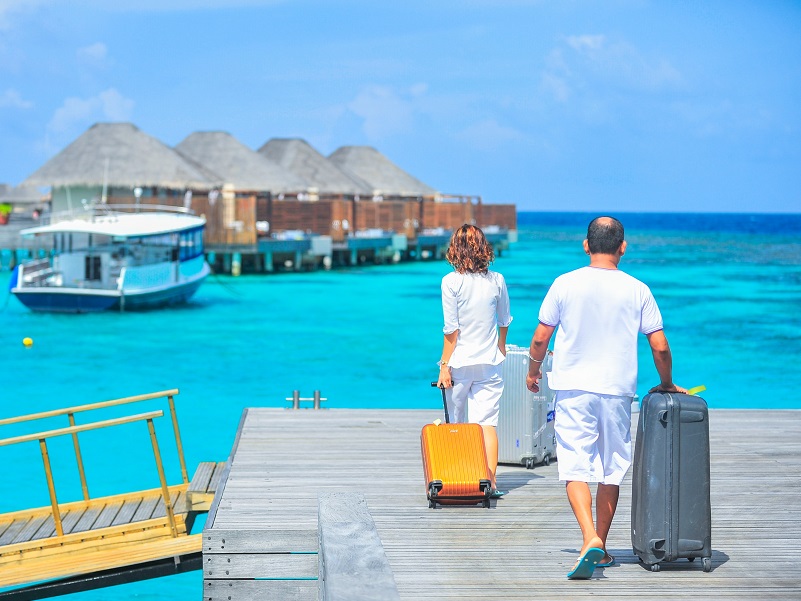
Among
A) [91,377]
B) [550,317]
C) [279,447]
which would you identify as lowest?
[91,377]

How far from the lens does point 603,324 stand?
5.15 m

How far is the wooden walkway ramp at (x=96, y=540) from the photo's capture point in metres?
7.39

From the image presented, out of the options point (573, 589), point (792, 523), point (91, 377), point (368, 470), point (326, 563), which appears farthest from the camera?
point (91, 377)

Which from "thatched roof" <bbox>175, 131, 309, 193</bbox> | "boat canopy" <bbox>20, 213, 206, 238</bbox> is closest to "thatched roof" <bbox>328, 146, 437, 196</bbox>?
"thatched roof" <bbox>175, 131, 309, 193</bbox>

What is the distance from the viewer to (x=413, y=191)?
76.6 meters

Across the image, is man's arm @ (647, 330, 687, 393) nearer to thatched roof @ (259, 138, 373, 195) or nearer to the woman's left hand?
the woman's left hand

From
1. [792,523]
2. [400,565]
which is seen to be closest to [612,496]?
[400,565]

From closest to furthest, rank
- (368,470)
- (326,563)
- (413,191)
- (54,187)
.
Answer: (326,563) < (368,470) < (54,187) < (413,191)

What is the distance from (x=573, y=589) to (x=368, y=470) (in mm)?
2923

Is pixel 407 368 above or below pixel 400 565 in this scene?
below

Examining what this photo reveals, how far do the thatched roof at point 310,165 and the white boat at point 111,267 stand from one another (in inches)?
1165

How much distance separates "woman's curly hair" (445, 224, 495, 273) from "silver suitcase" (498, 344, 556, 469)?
A: 1333 millimetres

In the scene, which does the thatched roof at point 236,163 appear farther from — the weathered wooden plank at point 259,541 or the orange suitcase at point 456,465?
the weathered wooden plank at point 259,541

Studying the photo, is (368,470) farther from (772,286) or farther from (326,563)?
(772,286)
